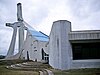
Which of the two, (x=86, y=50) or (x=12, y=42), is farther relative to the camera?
(x=12, y=42)

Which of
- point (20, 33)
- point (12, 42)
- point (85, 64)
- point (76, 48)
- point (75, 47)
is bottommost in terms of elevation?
point (85, 64)

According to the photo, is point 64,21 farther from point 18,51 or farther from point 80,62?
point 18,51

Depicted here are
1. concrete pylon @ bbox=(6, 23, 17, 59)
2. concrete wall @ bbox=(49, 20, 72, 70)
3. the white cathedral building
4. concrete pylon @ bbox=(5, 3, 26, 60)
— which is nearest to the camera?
the white cathedral building

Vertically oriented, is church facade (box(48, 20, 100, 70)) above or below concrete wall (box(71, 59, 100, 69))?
above

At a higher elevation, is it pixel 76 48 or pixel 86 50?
pixel 76 48

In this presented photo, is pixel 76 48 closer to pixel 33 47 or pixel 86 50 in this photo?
pixel 86 50

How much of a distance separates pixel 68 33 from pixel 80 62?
3.59 metres

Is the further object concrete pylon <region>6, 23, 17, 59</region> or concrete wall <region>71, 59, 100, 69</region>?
concrete pylon <region>6, 23, 17, 59</region>

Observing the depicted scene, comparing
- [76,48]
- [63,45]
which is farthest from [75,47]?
[63,45]

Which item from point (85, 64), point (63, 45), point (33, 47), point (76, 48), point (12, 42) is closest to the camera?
point (63, 45)

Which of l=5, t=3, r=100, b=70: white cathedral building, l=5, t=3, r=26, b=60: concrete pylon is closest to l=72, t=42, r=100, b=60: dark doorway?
l=5, t=3, r=100, b=70: white cathedral building

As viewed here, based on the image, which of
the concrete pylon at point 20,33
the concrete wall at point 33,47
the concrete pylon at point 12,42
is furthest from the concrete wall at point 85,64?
the concrete pylon at point 12,42

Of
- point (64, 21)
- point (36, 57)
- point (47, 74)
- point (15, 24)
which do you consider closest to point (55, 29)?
point (64, 21)

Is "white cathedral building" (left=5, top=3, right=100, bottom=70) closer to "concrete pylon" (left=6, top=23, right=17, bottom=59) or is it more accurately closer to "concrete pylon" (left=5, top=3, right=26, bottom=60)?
"concrete pylon" (left=5, top=3, right=26, bottom=60)
